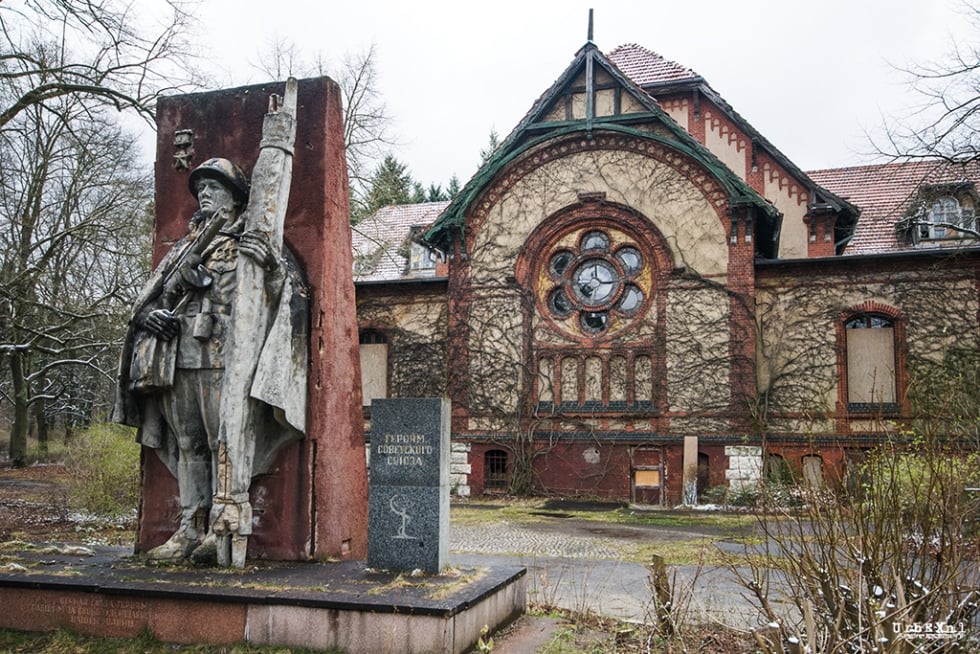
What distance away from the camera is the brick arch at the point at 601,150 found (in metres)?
20.6

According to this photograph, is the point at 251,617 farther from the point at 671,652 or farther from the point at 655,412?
the point at 655,412

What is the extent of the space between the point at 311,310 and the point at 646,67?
2108 centimetres

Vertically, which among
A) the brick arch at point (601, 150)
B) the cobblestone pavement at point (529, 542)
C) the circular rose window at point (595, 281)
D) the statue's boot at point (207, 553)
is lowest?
the cobblestone pavement at point (529, 542)

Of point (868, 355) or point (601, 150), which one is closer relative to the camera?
point (868, 355)

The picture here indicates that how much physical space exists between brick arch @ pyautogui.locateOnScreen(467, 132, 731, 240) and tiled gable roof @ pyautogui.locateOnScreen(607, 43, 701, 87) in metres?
4.28

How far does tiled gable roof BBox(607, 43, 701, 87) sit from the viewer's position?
2503 centimetres

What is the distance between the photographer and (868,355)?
20328 millimetres

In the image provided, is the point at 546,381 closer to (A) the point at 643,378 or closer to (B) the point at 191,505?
(A) the point at 643,378

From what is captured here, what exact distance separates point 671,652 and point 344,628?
2.16 m

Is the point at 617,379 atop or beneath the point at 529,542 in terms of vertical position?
atop

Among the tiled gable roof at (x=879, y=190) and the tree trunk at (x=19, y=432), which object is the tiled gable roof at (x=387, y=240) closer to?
Answer: the tree trunk at (x=19, y=432)

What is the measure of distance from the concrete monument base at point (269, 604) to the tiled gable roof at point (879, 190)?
60.8 ft

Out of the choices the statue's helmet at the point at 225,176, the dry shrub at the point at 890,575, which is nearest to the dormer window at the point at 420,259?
the statue's helmet at the point at 225,176

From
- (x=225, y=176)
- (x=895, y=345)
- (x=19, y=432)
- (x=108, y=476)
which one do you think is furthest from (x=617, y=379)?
(x=19, y=432)
